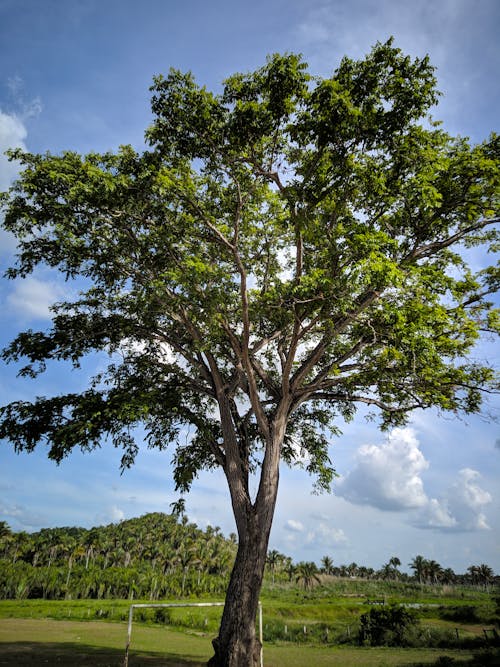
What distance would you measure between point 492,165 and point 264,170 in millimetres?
4465

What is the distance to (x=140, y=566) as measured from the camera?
3083 inches

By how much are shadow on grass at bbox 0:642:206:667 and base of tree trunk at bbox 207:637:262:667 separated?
5557mm

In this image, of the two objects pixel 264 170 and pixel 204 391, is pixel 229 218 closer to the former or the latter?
pixel 264 170

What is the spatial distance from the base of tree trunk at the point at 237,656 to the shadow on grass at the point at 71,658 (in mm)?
5557

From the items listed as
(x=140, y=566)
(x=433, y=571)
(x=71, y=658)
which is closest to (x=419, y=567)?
(x=433, y=571)

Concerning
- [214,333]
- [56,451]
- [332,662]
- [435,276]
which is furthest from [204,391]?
[332,662]

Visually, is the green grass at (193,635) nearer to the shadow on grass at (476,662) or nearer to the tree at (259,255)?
the shadow on grass at (476,662)

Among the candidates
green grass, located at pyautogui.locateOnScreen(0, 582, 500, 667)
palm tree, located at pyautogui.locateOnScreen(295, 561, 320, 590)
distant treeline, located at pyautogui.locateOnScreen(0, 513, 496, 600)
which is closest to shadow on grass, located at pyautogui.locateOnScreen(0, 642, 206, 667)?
green grass, located at pyautogui.locateOnScreen(0, 582, 500, 667)

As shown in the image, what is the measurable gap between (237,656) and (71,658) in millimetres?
9076

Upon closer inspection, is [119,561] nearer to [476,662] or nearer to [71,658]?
[71,658]

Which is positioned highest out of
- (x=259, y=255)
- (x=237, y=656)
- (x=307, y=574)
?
(x=259, y=255)

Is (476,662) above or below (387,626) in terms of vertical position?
above

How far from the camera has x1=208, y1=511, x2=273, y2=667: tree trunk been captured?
28.5ft

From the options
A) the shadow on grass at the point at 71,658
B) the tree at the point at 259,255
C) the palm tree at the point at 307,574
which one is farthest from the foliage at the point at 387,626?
the palm tree at the point at 307,574
